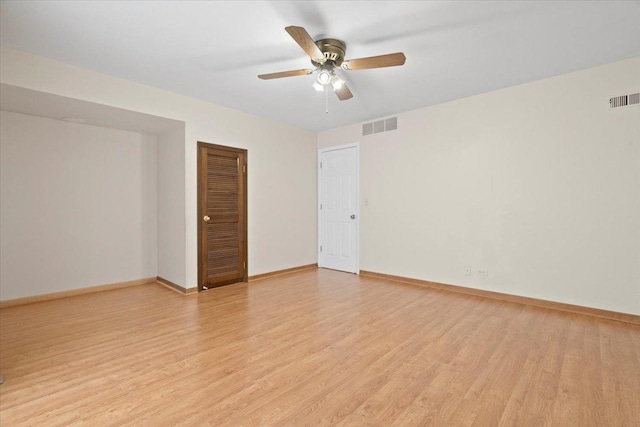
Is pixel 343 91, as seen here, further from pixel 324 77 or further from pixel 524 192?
pixel 524 192

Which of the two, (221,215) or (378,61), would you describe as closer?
(378,61)

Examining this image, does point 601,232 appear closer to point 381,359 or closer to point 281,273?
point 381,359

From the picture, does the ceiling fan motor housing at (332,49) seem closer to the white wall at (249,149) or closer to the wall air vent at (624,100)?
the white wall at (249,149)

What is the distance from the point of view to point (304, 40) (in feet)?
7.29

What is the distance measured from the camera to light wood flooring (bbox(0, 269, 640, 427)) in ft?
5.74

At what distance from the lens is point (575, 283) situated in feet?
11.1

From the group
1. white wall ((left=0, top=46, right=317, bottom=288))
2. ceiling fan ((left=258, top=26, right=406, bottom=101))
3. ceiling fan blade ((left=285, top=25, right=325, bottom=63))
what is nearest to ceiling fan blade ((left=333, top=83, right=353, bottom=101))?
ceiling fan ((left=258, top=26, right=406, bottom=101))

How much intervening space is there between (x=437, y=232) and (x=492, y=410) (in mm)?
2930

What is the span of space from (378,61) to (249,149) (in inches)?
116

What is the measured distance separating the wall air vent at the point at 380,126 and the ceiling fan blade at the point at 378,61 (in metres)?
2.42

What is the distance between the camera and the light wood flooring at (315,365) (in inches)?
68.9

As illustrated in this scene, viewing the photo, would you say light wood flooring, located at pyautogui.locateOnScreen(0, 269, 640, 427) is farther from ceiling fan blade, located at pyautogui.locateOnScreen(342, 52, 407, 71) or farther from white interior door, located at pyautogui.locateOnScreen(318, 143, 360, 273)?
ceiling fan blade, located at pyautogui.locateOnScreen(342, 52, 407, 71)

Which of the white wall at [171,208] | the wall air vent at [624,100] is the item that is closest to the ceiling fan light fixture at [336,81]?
the white wall at [171,208]

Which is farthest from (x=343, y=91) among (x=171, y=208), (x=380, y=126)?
(x=171, y=208)
